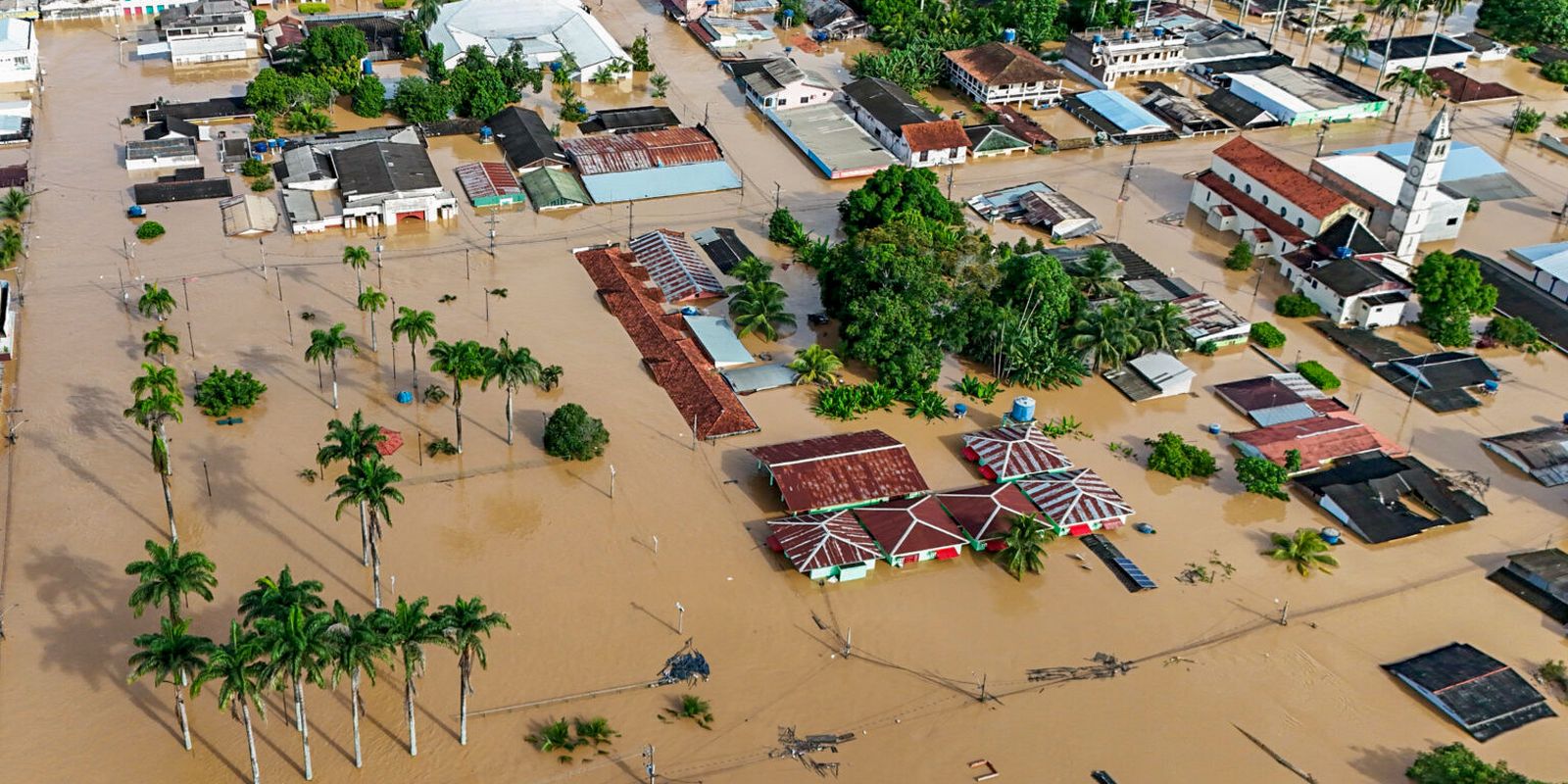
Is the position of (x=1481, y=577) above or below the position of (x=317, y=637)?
below

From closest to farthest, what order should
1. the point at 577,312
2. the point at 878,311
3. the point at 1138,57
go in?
the point at 878,311 < the point at 577,312 < the point at 1138,57

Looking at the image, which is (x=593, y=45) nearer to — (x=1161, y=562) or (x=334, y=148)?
(x=334, y=148)

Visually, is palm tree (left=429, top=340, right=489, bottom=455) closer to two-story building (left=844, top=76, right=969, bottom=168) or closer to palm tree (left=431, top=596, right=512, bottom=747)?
palm tree (left=431, top=596, right=512, bottom=747)

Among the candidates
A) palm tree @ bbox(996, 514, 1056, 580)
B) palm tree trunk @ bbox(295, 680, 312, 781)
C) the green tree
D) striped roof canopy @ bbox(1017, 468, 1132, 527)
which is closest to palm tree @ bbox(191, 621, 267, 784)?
palm tree trunk @ bbox(295, 680, 312, 781)

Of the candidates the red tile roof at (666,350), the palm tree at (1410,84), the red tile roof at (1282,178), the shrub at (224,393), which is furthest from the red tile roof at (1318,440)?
the palm tree at (1410,84)

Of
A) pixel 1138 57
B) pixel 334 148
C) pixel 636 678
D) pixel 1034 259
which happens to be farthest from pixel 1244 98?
pixel 636 678

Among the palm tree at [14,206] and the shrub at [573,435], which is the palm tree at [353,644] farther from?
the palm tree at [14,206]

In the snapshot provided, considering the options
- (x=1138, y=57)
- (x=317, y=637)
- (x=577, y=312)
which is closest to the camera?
(x=317, y=637)

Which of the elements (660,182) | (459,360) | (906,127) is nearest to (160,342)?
(459,360)
